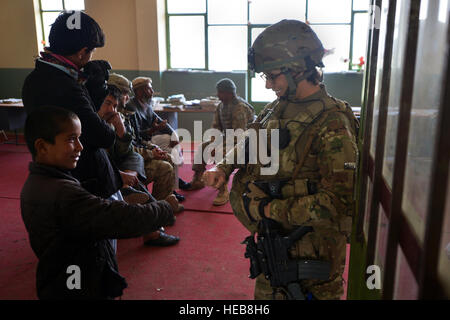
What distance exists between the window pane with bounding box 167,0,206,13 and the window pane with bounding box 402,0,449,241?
6417mm

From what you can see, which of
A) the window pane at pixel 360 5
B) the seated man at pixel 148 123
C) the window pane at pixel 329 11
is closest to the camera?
the seated man at pixel 148 123

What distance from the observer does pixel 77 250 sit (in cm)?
143

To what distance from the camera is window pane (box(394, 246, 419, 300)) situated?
1.04 meters

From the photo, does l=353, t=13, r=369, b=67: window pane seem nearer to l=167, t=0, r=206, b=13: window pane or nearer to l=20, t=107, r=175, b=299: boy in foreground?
l=167, t=0, r=206, b=13: window pane

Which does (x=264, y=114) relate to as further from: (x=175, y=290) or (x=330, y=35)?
(x=330, y=35)

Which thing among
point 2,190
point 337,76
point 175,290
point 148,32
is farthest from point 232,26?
point 175,290

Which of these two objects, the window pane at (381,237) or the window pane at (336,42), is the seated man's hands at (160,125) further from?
the window pane at (336,42)

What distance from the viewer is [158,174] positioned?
351cm

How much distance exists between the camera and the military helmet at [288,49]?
60.7 inches

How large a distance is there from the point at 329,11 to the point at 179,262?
17.8 feet

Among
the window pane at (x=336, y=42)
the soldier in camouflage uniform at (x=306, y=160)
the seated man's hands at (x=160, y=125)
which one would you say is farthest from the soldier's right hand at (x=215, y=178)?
the window pane at (x=336, y=42)

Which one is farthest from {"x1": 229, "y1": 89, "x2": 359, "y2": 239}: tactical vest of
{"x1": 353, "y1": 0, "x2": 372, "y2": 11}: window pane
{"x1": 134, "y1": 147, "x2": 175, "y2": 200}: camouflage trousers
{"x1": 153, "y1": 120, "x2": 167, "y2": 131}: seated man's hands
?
{"x1": 353, "y1": 0, "x2": 372, "y2": 11}: window pane

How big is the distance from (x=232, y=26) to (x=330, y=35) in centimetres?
174

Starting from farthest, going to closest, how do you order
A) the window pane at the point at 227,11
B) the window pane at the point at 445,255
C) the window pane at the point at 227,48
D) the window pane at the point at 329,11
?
the window pane at the point at 227,48, the window pane at the point at 227,11, the window pane at the point at 329,11, the window pane at the point at 445,255
